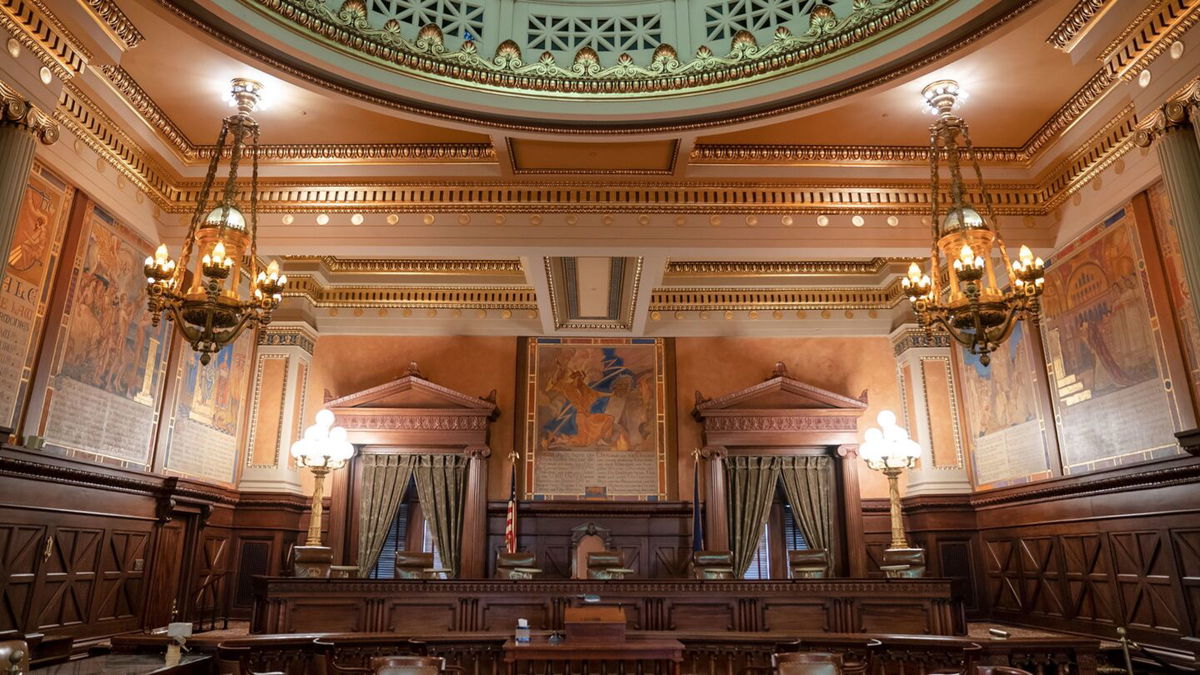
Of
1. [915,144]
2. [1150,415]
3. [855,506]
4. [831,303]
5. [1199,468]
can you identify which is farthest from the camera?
[831,303]

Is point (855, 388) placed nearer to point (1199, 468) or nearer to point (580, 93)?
point (1199, 468)

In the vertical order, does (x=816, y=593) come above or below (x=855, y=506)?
below

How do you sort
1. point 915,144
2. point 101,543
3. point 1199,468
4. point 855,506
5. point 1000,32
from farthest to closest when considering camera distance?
point 855,506 → point 915,144 → point 101,543 → point 1199,468 → point 1000,32

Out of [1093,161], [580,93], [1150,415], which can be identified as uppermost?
[580,93]

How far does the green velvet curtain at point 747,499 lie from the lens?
11.9 meters

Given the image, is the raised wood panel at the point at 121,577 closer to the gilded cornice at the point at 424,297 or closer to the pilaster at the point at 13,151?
the pilaster at the point at 13,151

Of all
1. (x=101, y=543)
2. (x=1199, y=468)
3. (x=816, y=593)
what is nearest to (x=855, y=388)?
(x=816, y=593)

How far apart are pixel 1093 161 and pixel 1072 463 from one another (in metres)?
3.41

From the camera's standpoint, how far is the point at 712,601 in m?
8.39

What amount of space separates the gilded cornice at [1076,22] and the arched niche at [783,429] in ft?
22.0

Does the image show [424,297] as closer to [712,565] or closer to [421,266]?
[421,266]

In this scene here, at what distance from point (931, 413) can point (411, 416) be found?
810 cm

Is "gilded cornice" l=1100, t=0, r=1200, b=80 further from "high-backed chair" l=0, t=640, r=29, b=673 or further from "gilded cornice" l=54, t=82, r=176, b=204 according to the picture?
"gilded cornice" l=54, t=82, r=176, b=204

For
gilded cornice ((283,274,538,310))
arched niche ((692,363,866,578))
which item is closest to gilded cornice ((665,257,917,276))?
arched niche ((692,363,866,578))
